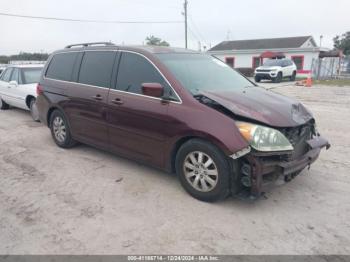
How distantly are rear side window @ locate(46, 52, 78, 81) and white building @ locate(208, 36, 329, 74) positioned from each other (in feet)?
93.1

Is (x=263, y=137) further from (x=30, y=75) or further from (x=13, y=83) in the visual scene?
(x=13, y=83)

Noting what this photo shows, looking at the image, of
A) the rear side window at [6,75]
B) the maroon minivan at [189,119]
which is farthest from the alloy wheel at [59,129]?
the rear side window at [6,75]

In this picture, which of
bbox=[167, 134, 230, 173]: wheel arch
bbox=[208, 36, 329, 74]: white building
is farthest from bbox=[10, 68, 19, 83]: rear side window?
bbox=[208, 36, 329, 74]: white building

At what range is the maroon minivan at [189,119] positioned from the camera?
11.8 ft

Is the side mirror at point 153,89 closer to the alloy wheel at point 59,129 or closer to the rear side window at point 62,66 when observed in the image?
the rear side window at point 62,66

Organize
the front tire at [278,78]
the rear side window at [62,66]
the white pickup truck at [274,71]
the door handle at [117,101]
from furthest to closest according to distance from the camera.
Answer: the front tire at [278,78], the white pickup truck at [274,71], the rear side window at [62,66], the door handle at [117,101]

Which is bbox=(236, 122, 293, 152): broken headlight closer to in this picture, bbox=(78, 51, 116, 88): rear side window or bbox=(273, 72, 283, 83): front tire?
bbox=(78, 51, 116, 88): rear side window

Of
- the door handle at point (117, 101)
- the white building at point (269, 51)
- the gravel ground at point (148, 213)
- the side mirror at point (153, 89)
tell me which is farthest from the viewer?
the white building at point (269, 51)

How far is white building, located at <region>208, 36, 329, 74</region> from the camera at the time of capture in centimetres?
3284

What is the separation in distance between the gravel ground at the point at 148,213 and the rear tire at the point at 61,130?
1.86 ft

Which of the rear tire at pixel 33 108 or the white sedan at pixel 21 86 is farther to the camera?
the white sedan at pixel 21 86

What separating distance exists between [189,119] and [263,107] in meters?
0.88

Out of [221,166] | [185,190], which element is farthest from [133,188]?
[221,166]

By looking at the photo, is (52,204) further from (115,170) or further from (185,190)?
(185,190)
